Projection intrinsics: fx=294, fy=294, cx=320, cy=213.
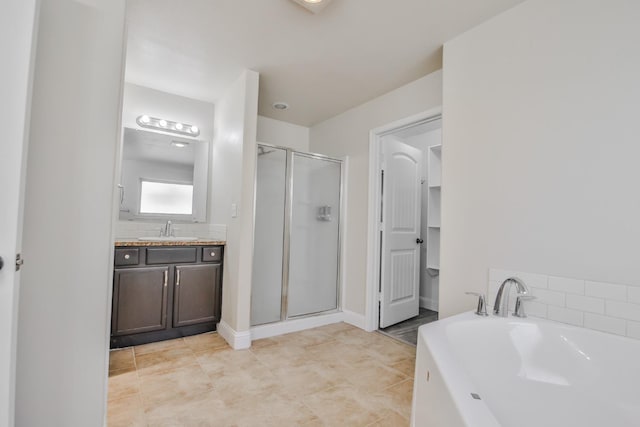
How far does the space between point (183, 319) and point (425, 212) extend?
328 cm

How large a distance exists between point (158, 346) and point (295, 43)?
9.02 feet

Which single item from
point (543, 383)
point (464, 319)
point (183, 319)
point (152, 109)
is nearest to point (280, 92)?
point (152, 109)

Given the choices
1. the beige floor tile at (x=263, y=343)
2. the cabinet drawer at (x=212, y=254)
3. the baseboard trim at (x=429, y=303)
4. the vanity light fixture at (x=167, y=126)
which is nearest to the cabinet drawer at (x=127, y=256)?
the cabinet drawer at (x=212, y=254)

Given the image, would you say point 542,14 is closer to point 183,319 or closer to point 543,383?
point 543,383

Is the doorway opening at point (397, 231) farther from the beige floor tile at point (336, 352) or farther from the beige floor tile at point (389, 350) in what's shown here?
the beige floor tile at point (336, 352)

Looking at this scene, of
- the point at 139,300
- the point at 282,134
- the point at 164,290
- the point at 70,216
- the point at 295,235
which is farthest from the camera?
the point at 282,134

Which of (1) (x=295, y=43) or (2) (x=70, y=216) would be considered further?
(1) (x=295, y=43)

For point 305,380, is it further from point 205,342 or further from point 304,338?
point 205,342

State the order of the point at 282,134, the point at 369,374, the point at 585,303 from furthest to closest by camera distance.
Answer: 1. the point at 282,134
2. the point at 369,374
3. the point at 585,303

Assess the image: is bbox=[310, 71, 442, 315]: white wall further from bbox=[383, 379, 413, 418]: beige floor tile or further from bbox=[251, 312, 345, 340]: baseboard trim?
bbox=[383, 379, 413, 418]: beige floor tile

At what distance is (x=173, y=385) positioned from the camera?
192cm

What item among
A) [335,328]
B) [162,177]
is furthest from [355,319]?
[162,177]

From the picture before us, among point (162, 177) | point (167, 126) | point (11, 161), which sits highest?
point (167, 126)

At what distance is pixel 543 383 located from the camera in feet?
4.15
